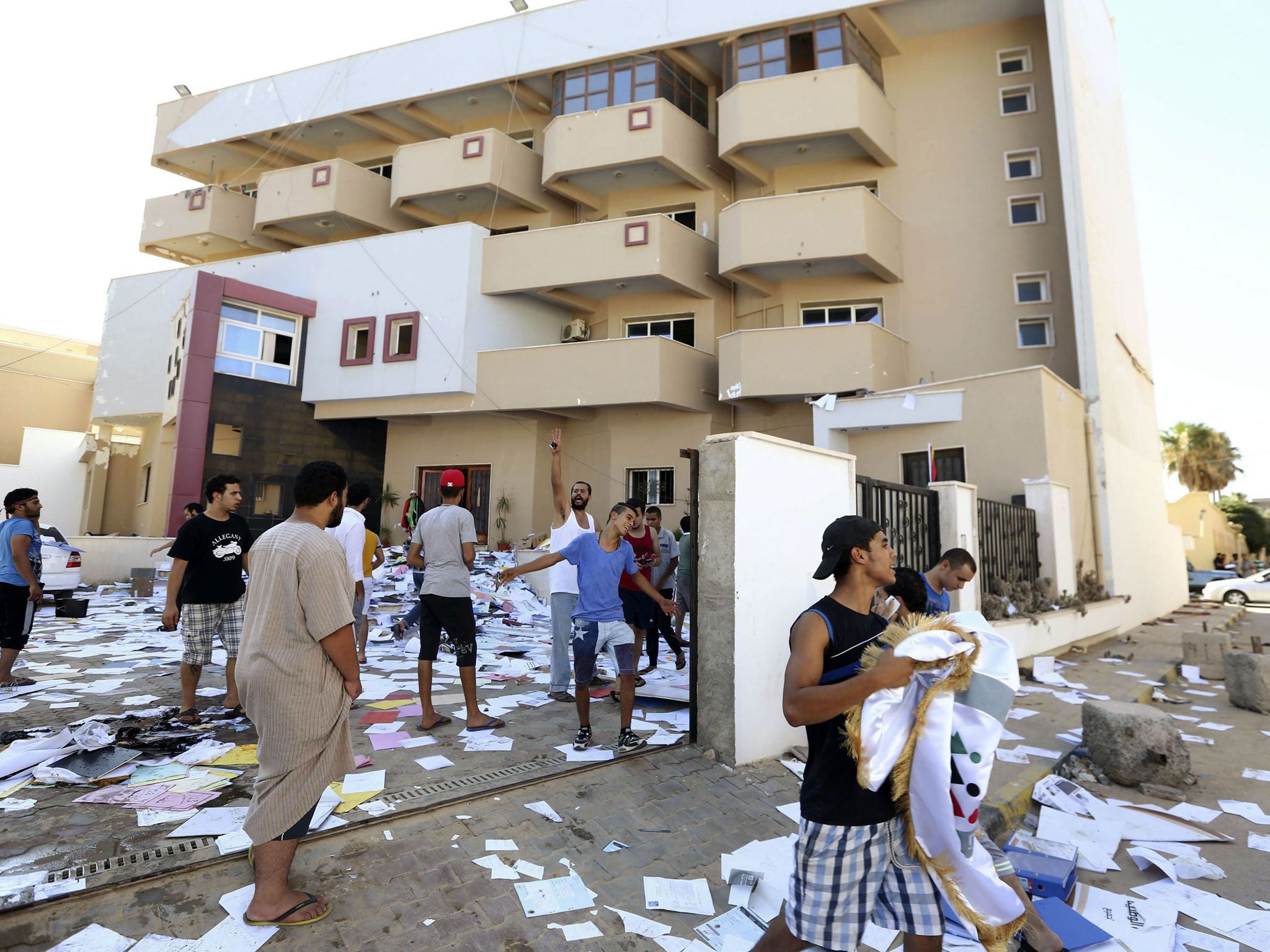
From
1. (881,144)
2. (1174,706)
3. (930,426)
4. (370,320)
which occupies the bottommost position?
(1174,706)

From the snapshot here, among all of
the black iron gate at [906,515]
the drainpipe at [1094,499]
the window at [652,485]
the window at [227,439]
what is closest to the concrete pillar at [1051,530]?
the drainpipe at [1094,499]

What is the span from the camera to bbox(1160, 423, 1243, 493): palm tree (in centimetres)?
4034

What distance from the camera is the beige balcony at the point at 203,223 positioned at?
21328mm

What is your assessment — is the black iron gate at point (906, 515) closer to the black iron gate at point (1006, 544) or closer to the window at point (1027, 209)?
the black iron gate at point (1006, 544)

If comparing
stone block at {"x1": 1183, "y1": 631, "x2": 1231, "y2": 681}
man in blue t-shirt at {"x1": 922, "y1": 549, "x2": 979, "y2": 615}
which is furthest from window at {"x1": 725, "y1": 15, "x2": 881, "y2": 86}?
man in blue t-shirt at {"x1": 922, "y1": 549, "x2": 979, "y2": 615}

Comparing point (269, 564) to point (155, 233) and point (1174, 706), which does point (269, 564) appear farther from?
point (155, 233)

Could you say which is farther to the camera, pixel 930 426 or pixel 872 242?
pixel 872 242

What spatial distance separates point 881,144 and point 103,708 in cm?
1725

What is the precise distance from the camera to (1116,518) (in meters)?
13.0

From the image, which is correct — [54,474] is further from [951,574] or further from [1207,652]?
[1207,652]

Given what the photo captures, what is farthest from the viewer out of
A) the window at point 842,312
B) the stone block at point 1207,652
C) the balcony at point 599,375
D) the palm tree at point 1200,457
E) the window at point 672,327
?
the palm tree at point 1200,457

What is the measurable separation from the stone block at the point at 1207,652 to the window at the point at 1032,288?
8.49 metres

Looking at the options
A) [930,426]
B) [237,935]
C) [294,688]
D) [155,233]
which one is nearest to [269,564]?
[294,688]

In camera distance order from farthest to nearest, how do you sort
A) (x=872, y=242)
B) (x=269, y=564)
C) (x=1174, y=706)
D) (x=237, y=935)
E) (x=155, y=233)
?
(x=155, y=233) < (x=872, y=242) < (x=1174, y=706) < (x=269, y=564) < (x=237, y=935)
